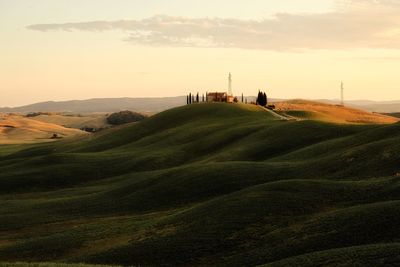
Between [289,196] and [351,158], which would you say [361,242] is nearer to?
[289,196]

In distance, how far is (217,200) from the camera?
5172 cm

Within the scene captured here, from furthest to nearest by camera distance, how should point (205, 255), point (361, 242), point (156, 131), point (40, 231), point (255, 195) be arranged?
1. point (156, 131)
2. point (40, 231)
3. point (255, 195)
4. point (205, 255)
5. point (361, 242)

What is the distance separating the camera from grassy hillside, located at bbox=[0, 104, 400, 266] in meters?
37.6

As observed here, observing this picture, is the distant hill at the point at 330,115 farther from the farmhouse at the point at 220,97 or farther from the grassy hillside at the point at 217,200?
the grassy hillside at the point at 217,200

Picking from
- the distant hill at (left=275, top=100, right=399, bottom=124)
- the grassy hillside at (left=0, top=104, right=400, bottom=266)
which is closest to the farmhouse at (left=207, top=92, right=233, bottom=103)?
the distant hill at (left=275, top=100, right=399, bottom=124)

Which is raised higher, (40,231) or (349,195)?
(349,195)

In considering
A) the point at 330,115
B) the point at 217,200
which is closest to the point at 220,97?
the point at 330,115

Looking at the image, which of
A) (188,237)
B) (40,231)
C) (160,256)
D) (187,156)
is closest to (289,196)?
(188,237)

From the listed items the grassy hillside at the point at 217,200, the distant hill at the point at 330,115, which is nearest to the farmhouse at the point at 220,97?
the distant hill at the point at 330,115

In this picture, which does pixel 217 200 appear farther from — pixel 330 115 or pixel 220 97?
pixel 220 97

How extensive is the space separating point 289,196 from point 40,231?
91.6ft

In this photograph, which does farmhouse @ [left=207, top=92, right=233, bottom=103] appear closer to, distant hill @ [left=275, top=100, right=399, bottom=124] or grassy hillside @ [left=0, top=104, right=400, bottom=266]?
distant hill @ [left=275, top=100, right=399, bottom=124]

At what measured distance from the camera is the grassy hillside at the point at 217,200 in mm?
37562

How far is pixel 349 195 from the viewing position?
4678cm
